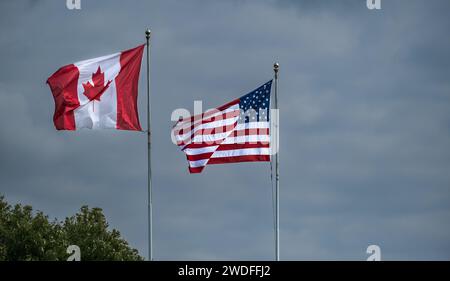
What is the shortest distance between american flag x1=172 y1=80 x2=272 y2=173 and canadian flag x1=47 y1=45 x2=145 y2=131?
2256 mm

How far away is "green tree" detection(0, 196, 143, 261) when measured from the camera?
3172 inches

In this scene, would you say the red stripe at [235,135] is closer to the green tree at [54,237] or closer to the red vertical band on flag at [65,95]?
the red vertical band on flag at [65,95]

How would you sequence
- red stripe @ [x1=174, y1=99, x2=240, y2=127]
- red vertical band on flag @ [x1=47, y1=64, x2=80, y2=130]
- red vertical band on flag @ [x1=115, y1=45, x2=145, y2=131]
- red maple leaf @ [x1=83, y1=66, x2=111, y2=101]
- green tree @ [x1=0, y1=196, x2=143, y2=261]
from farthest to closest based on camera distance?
green tree @ [x1=0, y1=196, x2=143, y2=261], red stripe @ [x1=174, y1=99, x2=240, y2=127], red vertical band on flag @ [x1=115, y1=45, x2=145, y2=131], red maple leaf @ [x1=83, y1=66, x2=111, y2=101], red vertical band on flag @ [x1=47, y1=64, x2=80, y2=130]

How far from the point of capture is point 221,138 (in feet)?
153

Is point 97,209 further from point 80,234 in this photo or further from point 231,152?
point 231,152

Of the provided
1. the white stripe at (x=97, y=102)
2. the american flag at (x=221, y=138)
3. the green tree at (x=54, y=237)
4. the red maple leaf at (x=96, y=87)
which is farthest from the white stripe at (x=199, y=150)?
the green tree at (x=54, y=237)

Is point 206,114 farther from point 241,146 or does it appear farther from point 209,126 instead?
point 241,146

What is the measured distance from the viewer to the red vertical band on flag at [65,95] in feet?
149

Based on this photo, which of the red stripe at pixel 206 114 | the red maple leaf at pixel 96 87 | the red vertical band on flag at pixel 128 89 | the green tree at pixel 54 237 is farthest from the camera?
the green tree at pixel 54 237

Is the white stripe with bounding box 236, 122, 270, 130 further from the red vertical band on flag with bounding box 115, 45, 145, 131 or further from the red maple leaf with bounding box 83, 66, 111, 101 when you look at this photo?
the red maple leaf with bounding box 83, 66, 111, 101

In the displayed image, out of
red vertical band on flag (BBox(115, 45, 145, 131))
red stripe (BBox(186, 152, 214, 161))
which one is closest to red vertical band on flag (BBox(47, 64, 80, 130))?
red vertical band on flag (BBox(115, 45, 145, 131))

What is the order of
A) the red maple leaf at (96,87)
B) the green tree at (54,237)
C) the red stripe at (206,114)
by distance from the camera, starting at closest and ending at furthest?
the red maple leaf at (96,87) → the red stripe at (206,114) → the green tree at (54,237)
